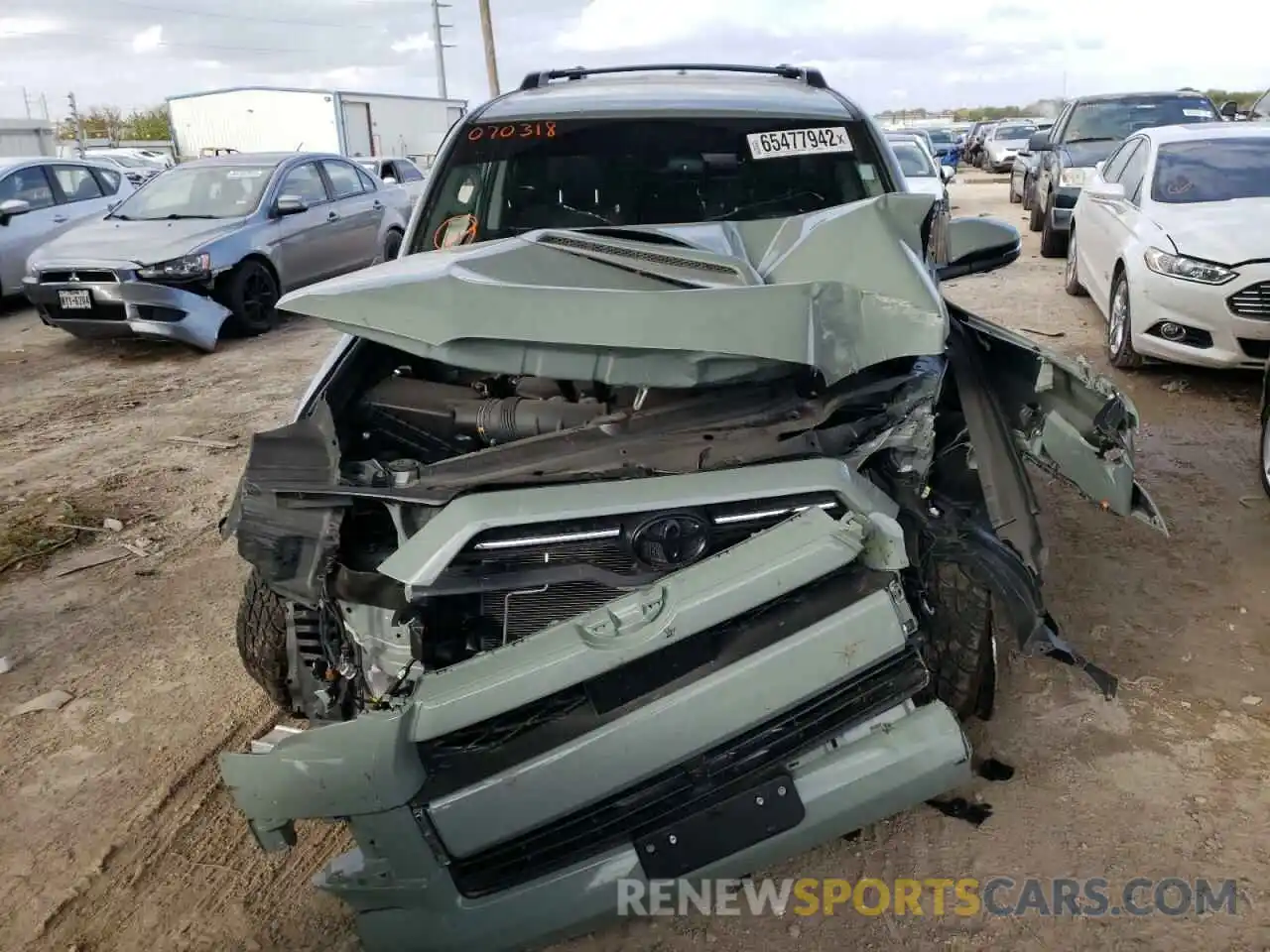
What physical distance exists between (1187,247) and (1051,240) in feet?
18.1

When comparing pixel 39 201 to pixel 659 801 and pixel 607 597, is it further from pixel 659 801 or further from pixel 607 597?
pixel 659 801

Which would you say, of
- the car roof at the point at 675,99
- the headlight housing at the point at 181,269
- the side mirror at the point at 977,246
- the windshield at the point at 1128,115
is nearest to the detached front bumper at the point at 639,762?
the side mirror at the point at 977,246

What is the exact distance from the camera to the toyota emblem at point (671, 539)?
214 centimetres

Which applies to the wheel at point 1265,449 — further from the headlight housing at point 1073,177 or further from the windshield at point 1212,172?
the headlight housing at point 1073,177

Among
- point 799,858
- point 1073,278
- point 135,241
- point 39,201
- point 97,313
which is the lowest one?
point 799,858

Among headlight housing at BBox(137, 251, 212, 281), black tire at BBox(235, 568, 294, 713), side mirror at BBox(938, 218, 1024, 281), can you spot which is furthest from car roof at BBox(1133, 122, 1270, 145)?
headlight housing at BBox(137, 251, 212, 281)

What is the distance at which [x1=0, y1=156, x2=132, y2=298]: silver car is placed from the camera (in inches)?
400

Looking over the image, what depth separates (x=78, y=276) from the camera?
814 centimetres

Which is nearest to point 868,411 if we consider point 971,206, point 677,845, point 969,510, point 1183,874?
point 969,510

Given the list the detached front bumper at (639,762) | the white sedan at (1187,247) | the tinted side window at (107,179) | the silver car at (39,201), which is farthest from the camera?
the tinted side window at (107,179)

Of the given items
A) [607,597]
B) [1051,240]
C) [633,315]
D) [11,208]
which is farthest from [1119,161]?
[11,208]

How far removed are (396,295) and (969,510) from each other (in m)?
1.70

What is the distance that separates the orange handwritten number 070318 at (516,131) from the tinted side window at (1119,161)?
5.55 meters

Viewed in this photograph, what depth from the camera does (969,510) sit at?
2.79 m
